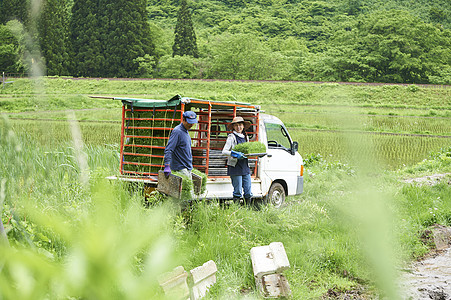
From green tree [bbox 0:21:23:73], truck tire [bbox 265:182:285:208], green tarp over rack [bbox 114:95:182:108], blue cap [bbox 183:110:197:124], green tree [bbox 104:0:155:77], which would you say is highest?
green tree [bbox 104:0:155:77]

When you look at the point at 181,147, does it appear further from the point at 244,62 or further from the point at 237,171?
the point at 244,62

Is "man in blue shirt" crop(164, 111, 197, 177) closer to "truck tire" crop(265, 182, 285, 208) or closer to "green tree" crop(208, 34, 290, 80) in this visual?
"truck tire" crop(265, 182, 285, 208)

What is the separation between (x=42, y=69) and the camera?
58cm

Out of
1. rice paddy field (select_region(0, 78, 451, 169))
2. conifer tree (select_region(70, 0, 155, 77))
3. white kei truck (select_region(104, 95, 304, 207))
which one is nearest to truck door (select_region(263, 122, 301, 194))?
white kei truck (select_region(104, 95, 304, 207))

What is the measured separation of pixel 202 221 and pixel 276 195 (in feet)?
11.7

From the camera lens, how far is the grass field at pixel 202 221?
0.31m

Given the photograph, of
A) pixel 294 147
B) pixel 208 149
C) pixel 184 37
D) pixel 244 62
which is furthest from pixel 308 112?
pixel 184 37

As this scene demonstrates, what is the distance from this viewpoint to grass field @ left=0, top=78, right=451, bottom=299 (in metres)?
0.31

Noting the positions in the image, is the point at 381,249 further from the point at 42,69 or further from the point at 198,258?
the point at 198,258

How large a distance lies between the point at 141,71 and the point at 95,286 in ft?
206

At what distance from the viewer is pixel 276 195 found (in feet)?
30.7

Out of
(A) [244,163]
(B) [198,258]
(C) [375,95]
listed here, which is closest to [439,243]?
(A) [244,163]

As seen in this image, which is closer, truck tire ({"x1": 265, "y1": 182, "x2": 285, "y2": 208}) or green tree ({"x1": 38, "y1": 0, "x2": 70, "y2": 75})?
green tree ({"x1": 38, "y1": 0, "x2": 70, "y2": 75})

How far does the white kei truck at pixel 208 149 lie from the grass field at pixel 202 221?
25.9 inches
